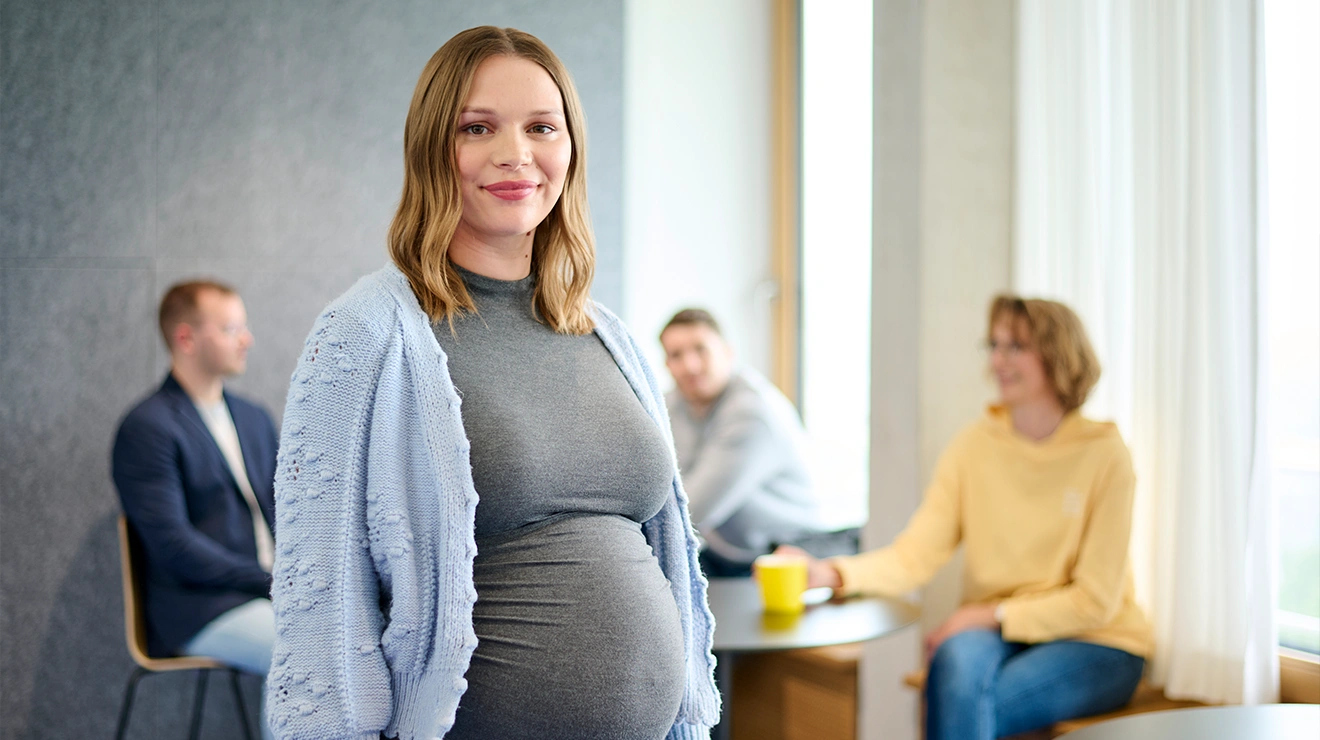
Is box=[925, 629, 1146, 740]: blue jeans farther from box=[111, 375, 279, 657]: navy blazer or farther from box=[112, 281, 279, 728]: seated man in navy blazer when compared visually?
box=[111, 375, 279, 657]: navy blazer

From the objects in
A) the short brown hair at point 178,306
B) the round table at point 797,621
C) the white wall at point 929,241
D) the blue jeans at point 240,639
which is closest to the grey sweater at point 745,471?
the white wall at point 929,241

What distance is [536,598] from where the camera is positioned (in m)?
1.13

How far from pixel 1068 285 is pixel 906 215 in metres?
0.45

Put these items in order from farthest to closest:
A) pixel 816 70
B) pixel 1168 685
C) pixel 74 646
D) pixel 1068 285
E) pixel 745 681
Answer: pixel 816 70, pixel 745 681, pixel 74 646, pixel 1068 285, pixel 1168 685

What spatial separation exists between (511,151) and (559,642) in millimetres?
528

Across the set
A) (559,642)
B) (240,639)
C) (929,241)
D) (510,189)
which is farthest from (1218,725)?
(240,639)

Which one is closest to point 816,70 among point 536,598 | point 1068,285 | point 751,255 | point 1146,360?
point 751,255

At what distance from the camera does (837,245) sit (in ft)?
13.6

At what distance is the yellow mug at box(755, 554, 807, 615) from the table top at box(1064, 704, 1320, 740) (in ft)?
2.63

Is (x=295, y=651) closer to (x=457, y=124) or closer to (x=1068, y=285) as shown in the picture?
(x=457, y=124)

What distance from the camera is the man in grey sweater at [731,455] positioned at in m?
3.17

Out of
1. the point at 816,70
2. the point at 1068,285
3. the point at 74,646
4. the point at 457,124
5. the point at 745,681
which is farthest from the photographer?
the point at 816,70

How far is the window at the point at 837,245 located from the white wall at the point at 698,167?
0.18m

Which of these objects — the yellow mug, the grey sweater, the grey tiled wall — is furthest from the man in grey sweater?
the grey tiled wall
